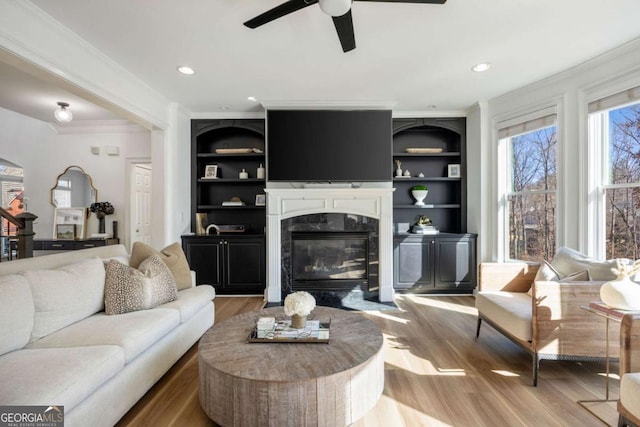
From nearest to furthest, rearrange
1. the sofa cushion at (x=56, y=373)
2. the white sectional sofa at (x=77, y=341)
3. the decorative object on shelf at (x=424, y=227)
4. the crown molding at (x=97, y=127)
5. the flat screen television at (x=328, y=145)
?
1. the sofa cushion at (x=56, y=373)
2. the white sectional sofa at (x=77, y=341)
3. the flat screen television at (x=328, y=145)
4. the decorative object on shelf at (x=424, y=227)
5. the crown molding at (x=97, y=127)

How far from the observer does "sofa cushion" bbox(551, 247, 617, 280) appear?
85.6 inches

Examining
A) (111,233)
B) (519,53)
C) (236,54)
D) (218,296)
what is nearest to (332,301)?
(218,296)

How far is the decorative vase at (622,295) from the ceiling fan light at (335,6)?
2.18 m

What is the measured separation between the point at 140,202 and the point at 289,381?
4937mm

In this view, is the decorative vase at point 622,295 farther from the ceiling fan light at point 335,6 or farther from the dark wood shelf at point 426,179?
the dark wood shelf at point 426,179

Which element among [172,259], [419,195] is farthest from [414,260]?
[172,259]

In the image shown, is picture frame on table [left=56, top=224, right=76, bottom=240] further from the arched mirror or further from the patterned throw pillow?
the patterned throw pillow

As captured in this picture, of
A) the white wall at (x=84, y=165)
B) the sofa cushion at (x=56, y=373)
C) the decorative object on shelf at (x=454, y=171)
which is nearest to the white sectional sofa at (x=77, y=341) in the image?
the sofa cushion at (x=56, y=373)

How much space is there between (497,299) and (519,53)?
2192 mm

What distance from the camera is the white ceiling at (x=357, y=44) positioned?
2.11 metres

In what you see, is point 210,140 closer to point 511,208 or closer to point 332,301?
point 332,301

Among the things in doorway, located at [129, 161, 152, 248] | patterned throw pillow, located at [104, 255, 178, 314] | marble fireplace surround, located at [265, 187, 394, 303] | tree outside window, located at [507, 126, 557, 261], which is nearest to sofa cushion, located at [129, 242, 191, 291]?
patterned throw pillow, located at [104, 255, 178, 314]

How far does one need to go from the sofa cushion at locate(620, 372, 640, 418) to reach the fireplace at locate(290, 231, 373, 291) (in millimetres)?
2828

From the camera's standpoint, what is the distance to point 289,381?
1430 millimetres
